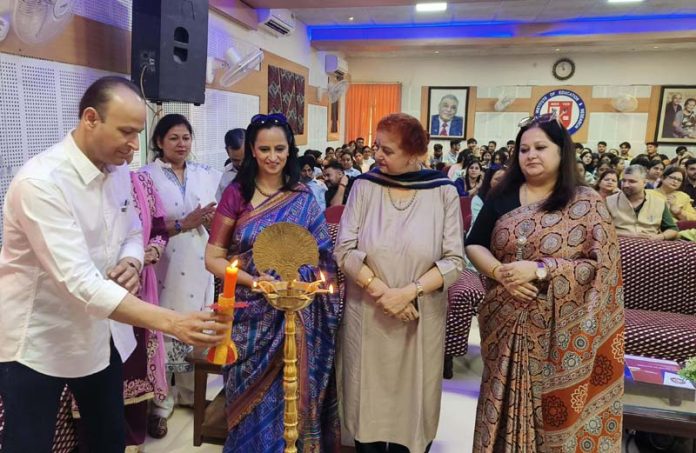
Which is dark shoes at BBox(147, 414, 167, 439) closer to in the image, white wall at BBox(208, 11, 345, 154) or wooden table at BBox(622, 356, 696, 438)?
wooden table at BBox(622, 356, 696, 438)

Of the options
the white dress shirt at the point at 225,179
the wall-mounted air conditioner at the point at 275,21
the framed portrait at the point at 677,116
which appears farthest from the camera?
the framed portrait at the point at 677,116

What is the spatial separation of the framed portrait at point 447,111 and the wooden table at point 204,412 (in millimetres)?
9777

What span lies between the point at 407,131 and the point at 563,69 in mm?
10447

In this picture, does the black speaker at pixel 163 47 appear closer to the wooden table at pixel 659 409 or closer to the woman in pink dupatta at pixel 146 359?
Result: the woman in pink dupatta at pixel 146 359

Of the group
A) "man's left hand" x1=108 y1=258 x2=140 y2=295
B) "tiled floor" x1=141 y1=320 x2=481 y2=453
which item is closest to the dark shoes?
"tiled floor" x1=141 y1=320 x2=481 y2=453

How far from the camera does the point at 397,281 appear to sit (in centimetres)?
177

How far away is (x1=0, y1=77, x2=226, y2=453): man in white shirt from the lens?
1.13 metres

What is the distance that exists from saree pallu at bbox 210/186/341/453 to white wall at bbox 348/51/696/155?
10.1m

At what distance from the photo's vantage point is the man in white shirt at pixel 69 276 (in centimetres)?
113

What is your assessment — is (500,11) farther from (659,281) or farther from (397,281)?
(397,281)

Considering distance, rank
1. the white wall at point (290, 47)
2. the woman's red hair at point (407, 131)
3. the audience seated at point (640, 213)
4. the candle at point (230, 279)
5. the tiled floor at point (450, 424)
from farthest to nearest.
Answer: the white wall at point (290, 47)
the audience seated at point (640, 213)
the tiled floor at point (450, 424)
the woman's red hair at point (407, 131)
the candle at point (230, 279)

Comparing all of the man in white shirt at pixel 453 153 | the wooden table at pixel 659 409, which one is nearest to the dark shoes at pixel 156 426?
the wooden table at pixel 659 409

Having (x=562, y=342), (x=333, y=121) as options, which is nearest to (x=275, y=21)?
(x=333, y=121)

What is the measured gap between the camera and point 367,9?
7281 mm
